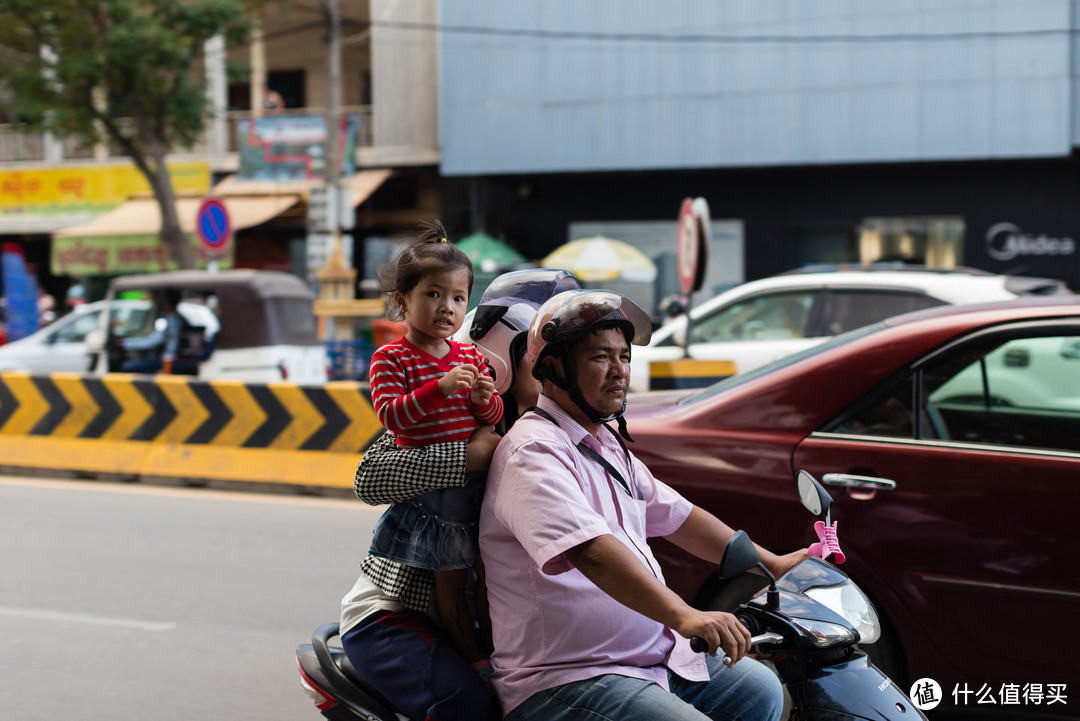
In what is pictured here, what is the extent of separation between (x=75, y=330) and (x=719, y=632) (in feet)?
45.6

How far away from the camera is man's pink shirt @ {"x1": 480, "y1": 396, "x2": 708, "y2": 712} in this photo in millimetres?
2143

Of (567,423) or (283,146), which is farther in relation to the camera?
(283,146)

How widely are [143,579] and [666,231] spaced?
18.1 metres

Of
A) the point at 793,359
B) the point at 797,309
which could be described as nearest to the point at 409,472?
the point at 793,359

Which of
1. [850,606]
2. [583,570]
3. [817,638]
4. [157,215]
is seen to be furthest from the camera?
[157,215]

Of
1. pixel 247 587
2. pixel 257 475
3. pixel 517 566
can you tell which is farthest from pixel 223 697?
pixel 257 475

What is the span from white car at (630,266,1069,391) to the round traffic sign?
6502mm

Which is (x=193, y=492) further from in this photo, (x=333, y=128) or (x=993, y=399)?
(x=333, y=128)

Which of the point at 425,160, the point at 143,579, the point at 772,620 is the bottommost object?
the point at 143,579

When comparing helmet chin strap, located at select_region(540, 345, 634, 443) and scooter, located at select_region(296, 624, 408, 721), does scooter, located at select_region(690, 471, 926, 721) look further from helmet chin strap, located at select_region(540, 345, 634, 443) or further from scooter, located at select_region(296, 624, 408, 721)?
scooter, located at select_region(296, 624, 408, 721)

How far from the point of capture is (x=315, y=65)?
26.3 meters

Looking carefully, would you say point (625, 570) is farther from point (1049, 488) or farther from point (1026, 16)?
point (1026, 16)

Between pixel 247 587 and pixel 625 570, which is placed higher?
pixel 625 570

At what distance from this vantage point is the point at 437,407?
2418 millimetres
